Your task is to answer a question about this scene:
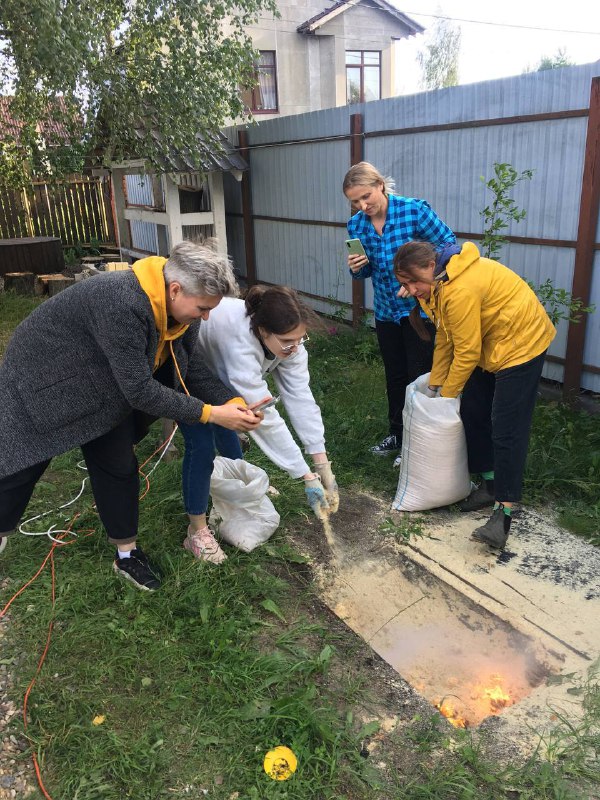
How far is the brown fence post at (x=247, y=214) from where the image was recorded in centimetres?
849

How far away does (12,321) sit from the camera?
26.4ft

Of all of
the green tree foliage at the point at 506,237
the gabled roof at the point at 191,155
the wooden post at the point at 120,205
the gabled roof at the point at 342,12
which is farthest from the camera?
the gabled roof at the point at 342,12

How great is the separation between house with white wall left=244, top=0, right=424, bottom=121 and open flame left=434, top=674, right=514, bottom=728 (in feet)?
54.4

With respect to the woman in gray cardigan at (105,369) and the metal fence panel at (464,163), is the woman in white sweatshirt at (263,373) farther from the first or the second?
the metal fence panel at (464,163)

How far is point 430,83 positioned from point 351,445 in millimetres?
32377

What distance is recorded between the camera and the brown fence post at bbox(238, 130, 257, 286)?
8.49 meters

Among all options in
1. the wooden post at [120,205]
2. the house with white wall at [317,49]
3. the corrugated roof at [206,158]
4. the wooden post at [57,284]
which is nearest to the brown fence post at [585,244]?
the corrugated roof at [206,158]

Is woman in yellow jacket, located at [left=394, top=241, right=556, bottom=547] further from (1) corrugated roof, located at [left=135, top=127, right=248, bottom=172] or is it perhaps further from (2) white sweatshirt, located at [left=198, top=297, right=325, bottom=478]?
(1) corrugated roof, located at [left=135, top=127, right=248, bottom=172]

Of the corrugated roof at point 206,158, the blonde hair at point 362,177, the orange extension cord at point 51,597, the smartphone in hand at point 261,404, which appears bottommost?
the orange extension cord at point 51,597

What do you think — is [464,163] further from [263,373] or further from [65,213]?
[65,213]

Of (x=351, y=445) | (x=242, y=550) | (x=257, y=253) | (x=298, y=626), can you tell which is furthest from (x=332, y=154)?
(x=298, y=626)

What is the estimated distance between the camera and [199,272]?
6.79 ft

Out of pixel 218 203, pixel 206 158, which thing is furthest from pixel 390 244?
pixel 218 203

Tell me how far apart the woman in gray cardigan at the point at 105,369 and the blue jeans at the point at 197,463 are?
7.7 inches
